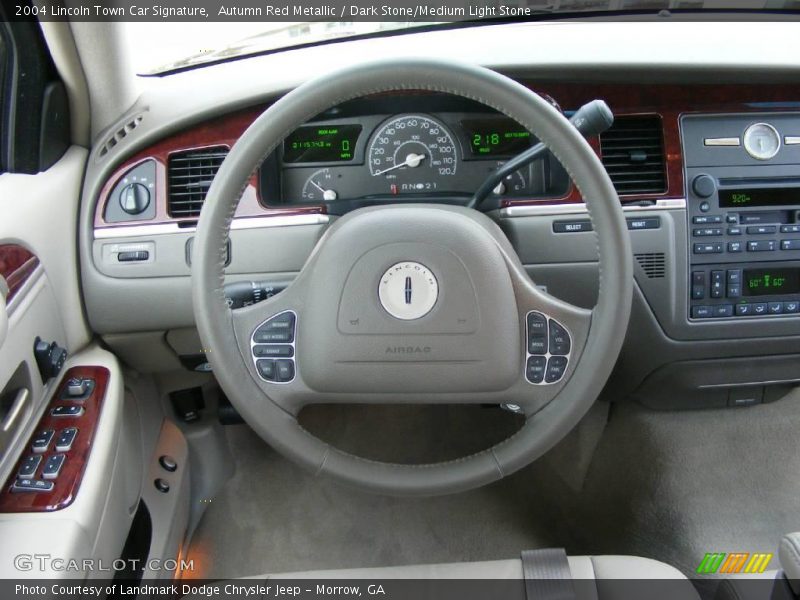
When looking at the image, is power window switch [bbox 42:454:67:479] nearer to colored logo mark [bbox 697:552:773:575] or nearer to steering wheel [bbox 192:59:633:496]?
steering wheel [bbox 192:59:633:496]

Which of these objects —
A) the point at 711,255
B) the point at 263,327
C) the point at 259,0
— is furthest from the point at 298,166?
the point at 711,255

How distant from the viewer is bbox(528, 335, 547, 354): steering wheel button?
3.46ft

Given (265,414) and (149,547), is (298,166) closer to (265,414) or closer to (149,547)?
(265,414)

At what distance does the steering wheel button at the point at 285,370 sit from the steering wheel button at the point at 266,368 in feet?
0.04

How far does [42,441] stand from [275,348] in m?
0.44

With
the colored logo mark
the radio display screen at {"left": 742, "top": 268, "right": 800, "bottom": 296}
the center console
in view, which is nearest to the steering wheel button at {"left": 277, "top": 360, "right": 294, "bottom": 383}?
the center console

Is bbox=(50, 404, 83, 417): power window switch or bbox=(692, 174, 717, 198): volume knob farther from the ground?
bbox=(692, 174, 717, 198): volume knob

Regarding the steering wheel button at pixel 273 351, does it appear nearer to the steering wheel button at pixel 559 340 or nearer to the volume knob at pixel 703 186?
the steering wheel button at pixel 559 340

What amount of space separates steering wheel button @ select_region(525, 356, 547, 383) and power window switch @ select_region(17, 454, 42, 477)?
0.79 m

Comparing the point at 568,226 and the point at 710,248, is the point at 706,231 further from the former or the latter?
the point at 568,226

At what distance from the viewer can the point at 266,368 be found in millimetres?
1068

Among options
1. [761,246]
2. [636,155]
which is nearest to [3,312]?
[636,155]

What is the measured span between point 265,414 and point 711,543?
1131 mm

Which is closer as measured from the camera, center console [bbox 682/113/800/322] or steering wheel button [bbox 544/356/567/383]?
steering wheel button [bbox 544/356/567/383]
